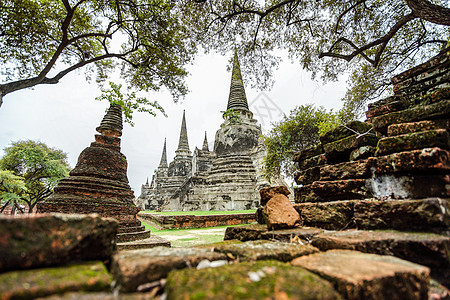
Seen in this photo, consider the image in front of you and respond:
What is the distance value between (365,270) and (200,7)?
250 inches

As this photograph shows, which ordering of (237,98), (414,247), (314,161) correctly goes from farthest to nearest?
(237,98) → (314,161) → (414,247)

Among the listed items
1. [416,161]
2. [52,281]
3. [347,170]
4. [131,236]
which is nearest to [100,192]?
[131,236]

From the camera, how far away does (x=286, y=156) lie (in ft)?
43.4

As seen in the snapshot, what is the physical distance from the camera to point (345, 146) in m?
2.72

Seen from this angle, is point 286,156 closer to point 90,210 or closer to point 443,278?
point 90,210

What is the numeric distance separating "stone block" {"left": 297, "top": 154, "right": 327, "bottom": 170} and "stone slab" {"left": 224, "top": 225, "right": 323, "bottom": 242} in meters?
1.08

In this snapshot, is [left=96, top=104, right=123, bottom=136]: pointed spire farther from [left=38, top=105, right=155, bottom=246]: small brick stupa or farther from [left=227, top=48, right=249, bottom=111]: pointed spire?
[left=227, top=48, right=249, bottom=111]: pointed spire

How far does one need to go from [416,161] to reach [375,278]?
1.31 metres

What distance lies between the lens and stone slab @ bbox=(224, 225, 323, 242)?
2107 mm

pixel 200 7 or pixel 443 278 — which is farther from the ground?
pixel 200 7

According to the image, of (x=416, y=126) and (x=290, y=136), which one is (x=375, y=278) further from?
(x=290, y=136)

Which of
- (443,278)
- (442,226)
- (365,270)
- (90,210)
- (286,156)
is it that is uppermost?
(286,156)

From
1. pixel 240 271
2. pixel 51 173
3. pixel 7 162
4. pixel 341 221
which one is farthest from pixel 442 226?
pixel 7 162

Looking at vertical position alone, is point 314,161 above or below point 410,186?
above
